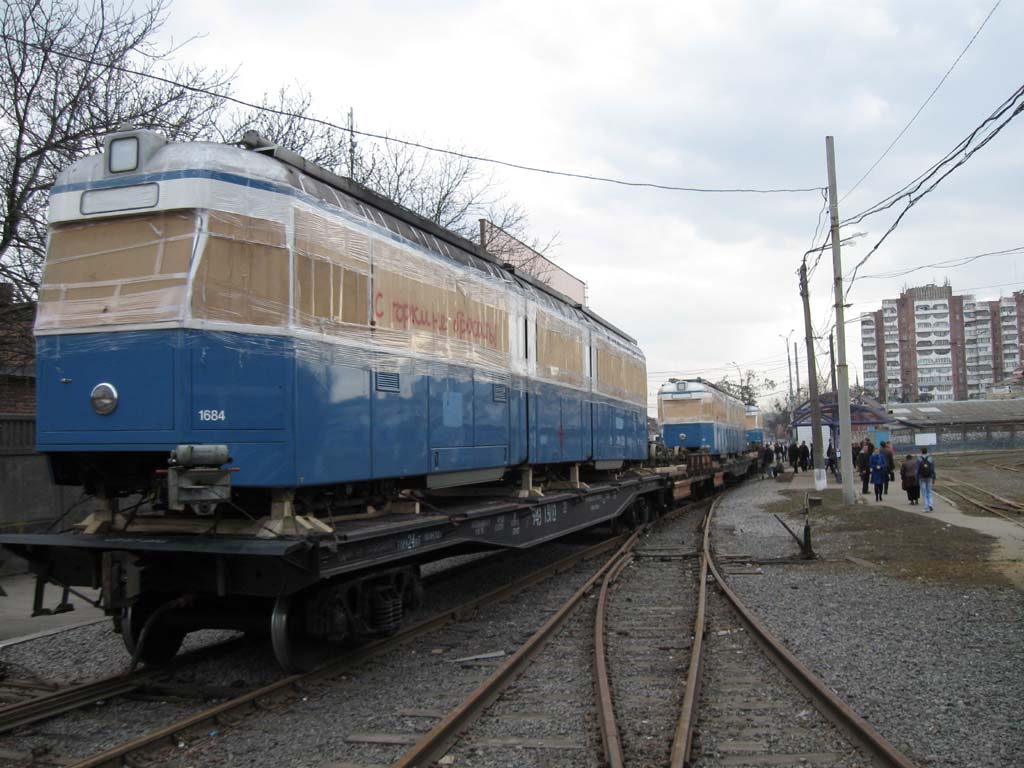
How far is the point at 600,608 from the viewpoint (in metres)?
8.59

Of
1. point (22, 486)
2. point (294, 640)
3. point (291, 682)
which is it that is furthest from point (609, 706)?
point (22, 486)

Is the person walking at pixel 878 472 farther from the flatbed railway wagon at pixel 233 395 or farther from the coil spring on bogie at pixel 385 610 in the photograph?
the coil spring on bogie at pixel 385 610

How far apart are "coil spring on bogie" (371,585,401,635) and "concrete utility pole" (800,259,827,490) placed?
75.6 ft

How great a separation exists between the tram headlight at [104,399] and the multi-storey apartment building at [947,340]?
4834 inches

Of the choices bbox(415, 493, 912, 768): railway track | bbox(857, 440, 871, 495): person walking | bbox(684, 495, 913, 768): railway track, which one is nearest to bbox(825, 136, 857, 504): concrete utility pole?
bbox(857, 440, 871, 495): person walking

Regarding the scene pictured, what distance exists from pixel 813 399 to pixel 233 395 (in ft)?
82.6

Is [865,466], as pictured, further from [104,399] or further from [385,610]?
[104,399]

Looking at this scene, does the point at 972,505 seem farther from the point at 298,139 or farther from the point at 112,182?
the point at 112,182

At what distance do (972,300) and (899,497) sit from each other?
113705 millimetres

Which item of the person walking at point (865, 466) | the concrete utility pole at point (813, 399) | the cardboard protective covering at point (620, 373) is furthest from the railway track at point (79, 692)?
the concrete utility pole at point (813, 399)

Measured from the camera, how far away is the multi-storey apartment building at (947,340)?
114625 millimetres

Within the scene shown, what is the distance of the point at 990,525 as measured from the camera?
16.3 meters

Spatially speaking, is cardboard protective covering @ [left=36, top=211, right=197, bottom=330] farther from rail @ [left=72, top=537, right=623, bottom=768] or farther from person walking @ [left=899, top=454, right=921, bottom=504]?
person walking @ [left=899, top=454, right=921, bottom=504]

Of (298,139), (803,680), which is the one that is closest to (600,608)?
(803,680)
